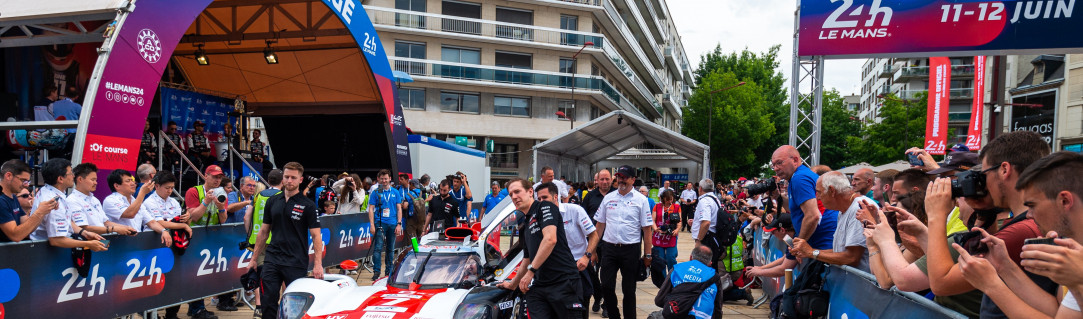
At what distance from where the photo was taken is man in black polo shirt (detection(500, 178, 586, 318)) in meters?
5.64

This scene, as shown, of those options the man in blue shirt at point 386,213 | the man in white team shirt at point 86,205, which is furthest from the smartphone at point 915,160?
the man in blue shirt at point 386,213

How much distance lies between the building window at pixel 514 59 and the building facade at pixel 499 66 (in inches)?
2.4

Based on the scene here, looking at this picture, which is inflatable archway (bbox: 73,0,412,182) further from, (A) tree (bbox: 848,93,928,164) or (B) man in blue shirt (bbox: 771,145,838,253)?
(A) tree (bbox: 848,93,928,164)

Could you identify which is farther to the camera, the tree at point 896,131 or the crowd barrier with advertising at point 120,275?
the tree at point 896,131

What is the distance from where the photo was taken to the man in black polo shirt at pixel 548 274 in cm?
564

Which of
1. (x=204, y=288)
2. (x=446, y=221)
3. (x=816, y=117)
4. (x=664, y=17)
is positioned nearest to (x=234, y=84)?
(x=446, y=221)

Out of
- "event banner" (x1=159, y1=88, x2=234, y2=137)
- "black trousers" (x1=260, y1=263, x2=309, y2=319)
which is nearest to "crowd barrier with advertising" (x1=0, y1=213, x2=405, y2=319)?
"black trousers" (x1=260, y1=263, x2=309, y2=319)

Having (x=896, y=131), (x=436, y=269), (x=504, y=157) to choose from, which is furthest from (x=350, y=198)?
(x=896, y=131)

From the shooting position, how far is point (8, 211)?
562 cm

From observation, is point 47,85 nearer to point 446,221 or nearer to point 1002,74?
point 446,221

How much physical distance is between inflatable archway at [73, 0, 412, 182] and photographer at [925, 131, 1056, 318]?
8.66 metres

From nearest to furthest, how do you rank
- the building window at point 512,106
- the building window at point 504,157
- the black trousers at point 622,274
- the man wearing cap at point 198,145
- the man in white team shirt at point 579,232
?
the man in white team shirt at point 579,232, the black trousers at point 622,274, the man wearing cap at point 198,145, the building window at point 512,106, the building window at point 504,157

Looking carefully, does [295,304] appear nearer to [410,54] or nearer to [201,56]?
[201,56]

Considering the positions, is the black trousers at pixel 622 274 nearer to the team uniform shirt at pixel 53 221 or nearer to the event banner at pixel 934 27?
the team uniform shirt at pixel 53 221
